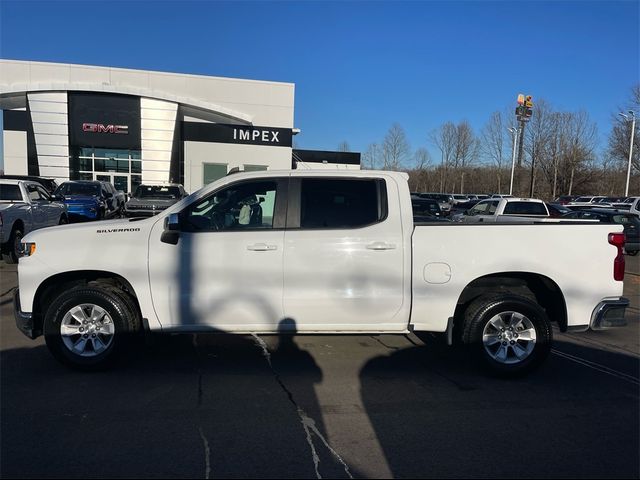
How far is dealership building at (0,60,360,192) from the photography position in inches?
1146

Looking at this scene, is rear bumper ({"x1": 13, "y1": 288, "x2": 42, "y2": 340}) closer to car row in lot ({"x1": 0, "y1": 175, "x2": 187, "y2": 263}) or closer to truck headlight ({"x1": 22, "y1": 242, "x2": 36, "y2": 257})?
truck headlight ({"x1": 22, "y1": 242, "x2": 36, "y2": 257})

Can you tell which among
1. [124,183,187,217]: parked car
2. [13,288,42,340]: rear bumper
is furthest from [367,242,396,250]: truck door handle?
[124,183,187,217]: parked car

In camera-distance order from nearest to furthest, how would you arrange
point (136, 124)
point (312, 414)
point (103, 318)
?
point (312, 414) → point (103, 318) → point (136, 124)

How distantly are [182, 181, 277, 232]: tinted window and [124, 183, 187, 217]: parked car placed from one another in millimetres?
12272

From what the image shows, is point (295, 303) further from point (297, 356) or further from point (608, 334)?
point (608, 334)

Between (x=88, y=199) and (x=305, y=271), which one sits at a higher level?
(x=88, y=199)

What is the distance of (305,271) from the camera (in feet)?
15.8

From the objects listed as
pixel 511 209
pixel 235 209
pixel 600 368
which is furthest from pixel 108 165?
pixel 600 368

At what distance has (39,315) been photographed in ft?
16.3

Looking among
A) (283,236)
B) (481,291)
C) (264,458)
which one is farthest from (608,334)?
(264,458)

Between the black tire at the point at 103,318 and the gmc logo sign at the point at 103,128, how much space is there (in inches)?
1096

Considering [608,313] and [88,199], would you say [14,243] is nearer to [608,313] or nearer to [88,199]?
[88,199]

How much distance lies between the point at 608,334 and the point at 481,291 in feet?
10.2

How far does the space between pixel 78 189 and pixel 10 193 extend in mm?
9099
